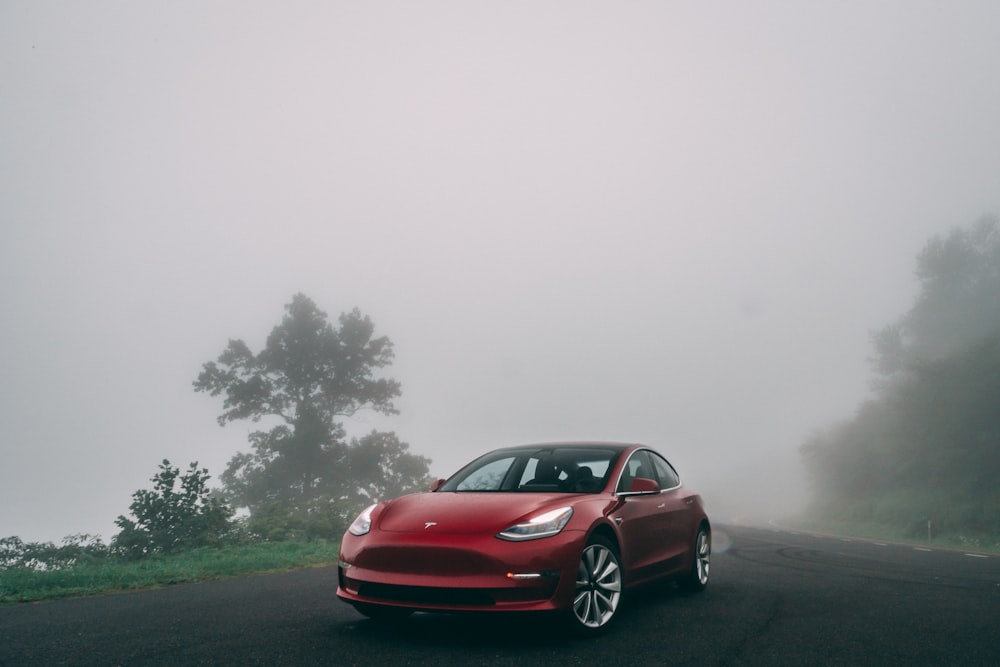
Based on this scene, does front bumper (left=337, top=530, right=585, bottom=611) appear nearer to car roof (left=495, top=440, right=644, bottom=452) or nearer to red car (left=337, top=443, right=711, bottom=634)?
red car (left=337, top=443, right=711, bottom=634)

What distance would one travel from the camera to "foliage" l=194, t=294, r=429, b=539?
37.3 metres

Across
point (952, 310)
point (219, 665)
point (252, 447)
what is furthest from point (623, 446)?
point (952, 310)

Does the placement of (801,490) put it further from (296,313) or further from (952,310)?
(296,313)

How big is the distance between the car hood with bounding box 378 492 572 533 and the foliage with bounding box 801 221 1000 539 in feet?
101

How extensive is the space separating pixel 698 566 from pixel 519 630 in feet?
9.35

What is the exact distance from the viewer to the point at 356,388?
135 ft

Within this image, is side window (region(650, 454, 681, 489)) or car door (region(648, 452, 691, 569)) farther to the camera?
side window (region(650, 454, 681, 489))

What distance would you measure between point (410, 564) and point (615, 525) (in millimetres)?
1753

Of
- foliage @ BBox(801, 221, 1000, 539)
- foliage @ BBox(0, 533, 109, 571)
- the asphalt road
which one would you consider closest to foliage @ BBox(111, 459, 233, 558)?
foliage @ BBox(0, 533, 109, 571)

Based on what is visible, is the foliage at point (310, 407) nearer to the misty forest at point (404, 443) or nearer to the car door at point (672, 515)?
the misty forest at point (404, 443)

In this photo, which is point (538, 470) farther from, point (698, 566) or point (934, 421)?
point (934, 421)

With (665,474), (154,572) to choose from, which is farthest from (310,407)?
(665,474)

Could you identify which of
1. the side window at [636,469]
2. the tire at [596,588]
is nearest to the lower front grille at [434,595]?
the tire at [596,588]

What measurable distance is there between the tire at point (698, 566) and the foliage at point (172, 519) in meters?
10.3
